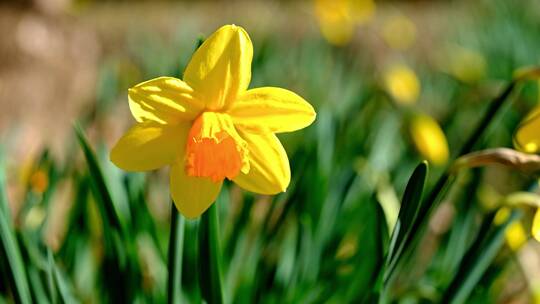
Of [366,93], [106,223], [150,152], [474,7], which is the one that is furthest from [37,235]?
[474,7]

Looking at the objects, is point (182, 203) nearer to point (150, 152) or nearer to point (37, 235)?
point (150, 152)

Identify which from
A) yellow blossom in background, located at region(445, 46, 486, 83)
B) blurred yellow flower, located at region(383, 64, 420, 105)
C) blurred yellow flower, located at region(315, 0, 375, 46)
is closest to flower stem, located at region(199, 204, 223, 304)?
blurred yellow flower, located at region(383, 64, 420, 105)

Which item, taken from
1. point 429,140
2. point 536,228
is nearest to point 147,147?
point 536,228

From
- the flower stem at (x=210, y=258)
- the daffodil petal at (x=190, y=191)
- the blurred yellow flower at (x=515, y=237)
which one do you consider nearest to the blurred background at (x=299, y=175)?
the blurred yellow flower at (x=515, y=237)

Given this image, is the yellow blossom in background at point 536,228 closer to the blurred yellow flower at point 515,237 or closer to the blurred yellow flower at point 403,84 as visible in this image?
the blurred yellow flower at point 515,237

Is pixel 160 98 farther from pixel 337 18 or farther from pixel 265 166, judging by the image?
pixel 337 18
